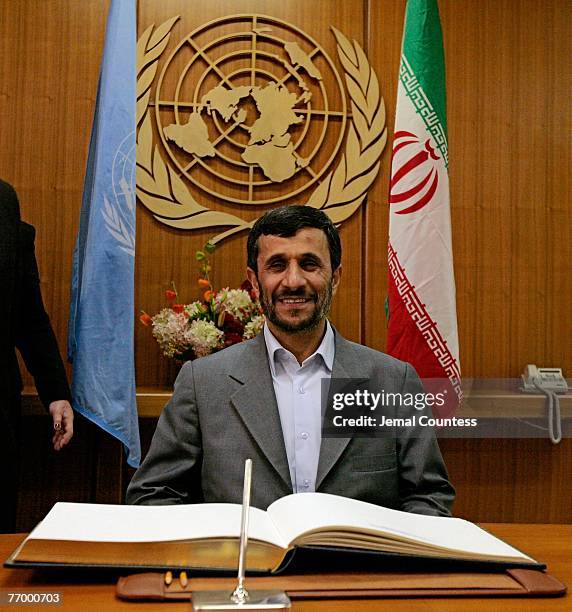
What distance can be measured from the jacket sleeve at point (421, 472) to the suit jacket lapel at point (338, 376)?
0.15 metres

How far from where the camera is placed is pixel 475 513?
3113mm

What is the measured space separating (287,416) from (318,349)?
191 millimetres

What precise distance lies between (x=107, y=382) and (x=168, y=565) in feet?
5.19

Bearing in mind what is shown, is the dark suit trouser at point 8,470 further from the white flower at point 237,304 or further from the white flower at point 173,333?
the white flower at point 237,304

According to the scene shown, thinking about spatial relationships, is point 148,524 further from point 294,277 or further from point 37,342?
point 37,342

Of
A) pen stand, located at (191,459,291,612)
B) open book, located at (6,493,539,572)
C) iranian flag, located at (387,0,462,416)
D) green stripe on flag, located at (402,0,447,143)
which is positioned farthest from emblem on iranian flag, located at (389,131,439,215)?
pen stand, located at (191,459,291,612)

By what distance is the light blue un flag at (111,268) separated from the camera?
2.47 m

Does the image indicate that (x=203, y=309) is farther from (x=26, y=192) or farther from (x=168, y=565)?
(x=168, y=565)

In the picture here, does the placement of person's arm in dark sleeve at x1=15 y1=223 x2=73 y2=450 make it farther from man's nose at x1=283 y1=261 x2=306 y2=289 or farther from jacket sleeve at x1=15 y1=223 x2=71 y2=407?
man's nose at x1=283 y1=261 x2=306 y2=289

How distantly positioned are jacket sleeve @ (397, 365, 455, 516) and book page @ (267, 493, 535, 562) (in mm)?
323

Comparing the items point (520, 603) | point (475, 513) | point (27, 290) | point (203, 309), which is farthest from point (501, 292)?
point (520, 603)

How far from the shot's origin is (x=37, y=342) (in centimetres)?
243

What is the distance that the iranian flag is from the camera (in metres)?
2.54

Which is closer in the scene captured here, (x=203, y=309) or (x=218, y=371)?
(x=218, y=371)
